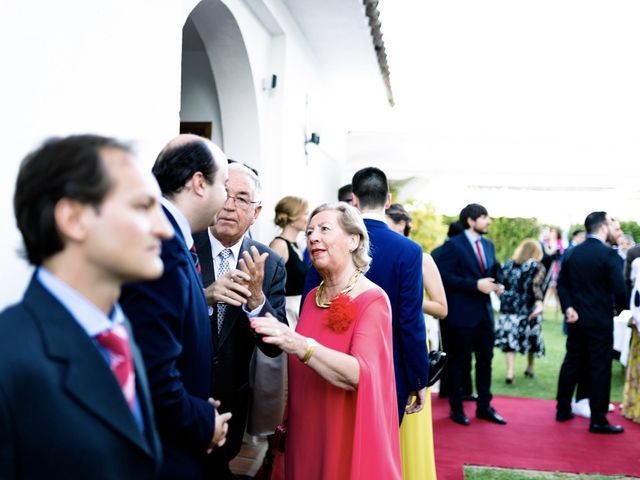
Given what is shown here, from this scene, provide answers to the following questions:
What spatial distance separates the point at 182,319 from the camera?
1668 mm

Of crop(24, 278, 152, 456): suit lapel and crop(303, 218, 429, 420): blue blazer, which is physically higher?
crop(24, 278, 152, 456): suit lapel

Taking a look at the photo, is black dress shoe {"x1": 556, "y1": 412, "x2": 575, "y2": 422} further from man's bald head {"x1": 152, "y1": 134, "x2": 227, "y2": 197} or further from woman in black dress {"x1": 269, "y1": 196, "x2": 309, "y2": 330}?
man's bald head {"x1": 152, "y1": 134, "x2": 227, "y2": 197}

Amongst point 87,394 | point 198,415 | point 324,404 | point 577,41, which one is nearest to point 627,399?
point 577,41

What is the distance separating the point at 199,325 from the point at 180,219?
0.31 metres

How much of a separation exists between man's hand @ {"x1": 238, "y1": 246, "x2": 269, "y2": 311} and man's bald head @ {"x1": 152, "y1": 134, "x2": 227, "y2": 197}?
450 mm

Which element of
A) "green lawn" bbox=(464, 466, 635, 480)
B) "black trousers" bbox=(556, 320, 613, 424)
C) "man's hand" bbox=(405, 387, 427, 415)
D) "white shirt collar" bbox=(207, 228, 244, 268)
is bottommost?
"green lawn" bbox=(464, 466, 635, 480)

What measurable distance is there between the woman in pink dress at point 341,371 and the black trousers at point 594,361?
4082 millimetres

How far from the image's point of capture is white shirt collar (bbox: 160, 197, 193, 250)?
6.04 ft

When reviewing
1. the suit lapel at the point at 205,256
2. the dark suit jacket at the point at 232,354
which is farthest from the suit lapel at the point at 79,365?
the suit lapel at the point at 205,256

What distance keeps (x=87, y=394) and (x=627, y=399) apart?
692 centimetres

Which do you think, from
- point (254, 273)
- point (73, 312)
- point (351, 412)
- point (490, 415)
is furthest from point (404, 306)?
point (490, 415)

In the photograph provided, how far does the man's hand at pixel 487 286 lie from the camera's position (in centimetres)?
596

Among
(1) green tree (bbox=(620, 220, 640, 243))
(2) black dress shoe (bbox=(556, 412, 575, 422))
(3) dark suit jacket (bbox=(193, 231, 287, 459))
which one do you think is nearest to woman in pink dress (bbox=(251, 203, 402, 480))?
(3) dark suit jacket (bbox=(193, 231, 287, 459))

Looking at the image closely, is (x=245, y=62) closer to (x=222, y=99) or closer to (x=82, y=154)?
(x=222, y=99)
